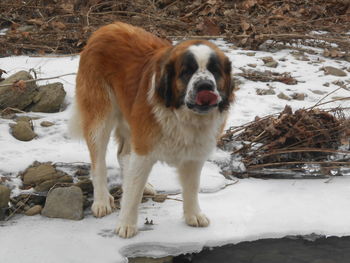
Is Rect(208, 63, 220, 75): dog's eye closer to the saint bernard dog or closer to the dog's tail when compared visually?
the saint bernard dog

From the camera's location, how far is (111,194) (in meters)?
4.56

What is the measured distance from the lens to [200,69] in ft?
10.6

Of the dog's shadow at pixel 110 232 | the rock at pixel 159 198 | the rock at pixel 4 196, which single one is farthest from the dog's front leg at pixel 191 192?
the rock at pixel 4 196

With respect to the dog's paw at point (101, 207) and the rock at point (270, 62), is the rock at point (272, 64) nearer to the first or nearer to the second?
the rock at point (270, 62)

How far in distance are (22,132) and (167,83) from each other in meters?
2.29

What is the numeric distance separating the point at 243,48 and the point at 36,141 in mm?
3848

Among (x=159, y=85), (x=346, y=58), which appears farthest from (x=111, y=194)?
(x=346, y=58)

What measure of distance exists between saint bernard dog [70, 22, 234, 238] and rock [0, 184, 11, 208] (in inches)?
26.5

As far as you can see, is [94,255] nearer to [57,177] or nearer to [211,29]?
[57,177]

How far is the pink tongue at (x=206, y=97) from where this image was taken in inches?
125

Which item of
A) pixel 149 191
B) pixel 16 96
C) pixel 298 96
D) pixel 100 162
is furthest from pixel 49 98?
pixel 298 96

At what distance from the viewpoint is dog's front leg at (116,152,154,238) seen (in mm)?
3680

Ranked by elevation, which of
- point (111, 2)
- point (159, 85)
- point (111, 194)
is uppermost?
point (159, 85)

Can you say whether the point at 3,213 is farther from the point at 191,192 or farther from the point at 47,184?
the point at 191,192
